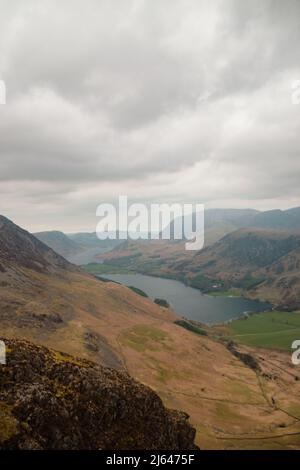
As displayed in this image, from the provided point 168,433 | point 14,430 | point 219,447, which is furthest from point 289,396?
point 14,430

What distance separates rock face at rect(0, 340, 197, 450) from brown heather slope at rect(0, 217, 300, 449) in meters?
25.8

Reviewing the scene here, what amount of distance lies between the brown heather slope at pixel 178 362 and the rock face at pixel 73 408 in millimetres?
25753

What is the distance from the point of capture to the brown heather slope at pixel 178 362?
266 ft

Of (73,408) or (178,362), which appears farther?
(178,362)

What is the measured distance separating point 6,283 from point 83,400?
452ft

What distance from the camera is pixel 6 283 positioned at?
159 m

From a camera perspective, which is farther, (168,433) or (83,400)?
(168,433)

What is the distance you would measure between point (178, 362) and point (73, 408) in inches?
3965

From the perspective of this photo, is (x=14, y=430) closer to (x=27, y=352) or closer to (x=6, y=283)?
(x=27, y=352)

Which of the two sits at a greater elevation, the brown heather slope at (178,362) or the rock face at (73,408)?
the rock face at (73,408)

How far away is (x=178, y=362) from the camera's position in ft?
416

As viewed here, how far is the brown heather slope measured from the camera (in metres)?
81.0
